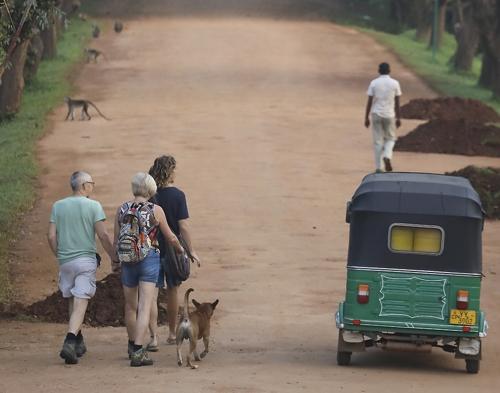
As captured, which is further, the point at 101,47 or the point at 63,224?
the point at 101,47

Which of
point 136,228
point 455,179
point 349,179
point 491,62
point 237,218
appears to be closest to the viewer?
point 136,228

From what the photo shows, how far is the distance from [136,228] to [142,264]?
346 millimetres

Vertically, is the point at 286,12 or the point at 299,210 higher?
the point at 286,12

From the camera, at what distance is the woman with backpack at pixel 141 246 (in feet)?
40.6

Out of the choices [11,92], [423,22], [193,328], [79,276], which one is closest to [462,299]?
[193,328]

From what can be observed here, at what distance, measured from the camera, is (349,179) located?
25.4 m

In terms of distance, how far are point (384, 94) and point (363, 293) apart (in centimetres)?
1174

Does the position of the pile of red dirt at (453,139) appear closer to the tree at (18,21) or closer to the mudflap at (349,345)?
the tree at (18,21)

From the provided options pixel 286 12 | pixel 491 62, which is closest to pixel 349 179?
pixel 491 62

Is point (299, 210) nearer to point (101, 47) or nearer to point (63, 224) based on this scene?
point (63, 224)

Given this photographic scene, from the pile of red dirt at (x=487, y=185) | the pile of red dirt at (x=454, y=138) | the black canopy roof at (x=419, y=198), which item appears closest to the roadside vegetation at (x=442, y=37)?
the pile of red dirt at (x=454, y=138)

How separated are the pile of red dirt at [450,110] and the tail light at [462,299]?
1915 cm

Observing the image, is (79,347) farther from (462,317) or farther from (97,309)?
(462,317)

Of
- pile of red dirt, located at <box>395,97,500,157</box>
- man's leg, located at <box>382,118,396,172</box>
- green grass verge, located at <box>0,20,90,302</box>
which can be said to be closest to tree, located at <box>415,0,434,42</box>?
green grass verge, located at <box>0,20,90,302</box>
